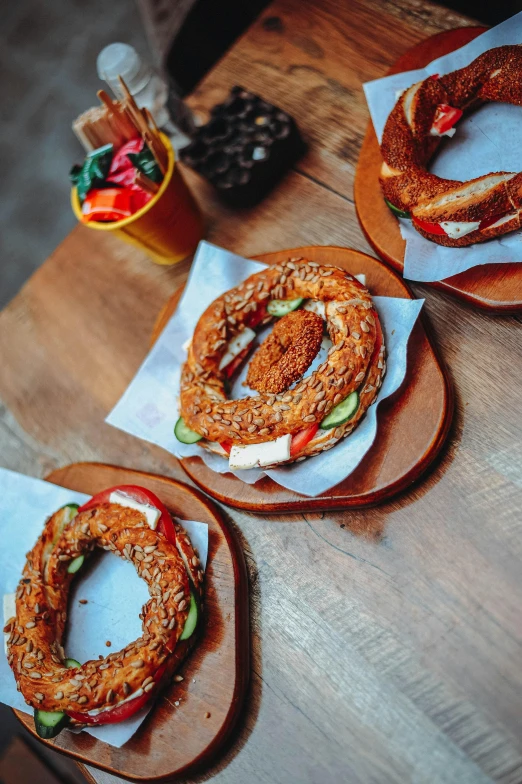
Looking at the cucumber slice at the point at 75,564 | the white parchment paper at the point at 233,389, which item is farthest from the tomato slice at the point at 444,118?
the cucumber slice at the point at 75,564

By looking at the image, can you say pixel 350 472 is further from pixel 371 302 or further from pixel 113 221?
pixel 113 221

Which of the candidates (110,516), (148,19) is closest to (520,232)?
(110,516)

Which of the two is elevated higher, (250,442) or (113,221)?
(113,221)

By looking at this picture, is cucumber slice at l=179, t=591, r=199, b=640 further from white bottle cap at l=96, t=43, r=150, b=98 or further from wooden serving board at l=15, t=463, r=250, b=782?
white bottle cap at l=96, t=43, r=150, b=98

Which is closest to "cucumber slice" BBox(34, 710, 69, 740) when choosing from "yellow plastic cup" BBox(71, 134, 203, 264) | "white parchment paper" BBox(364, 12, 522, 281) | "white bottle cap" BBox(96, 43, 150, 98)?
"yellow plastic cup" BBox(71, 134, 203, 264)

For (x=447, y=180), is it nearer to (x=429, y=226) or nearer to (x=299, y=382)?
(x=429, y=226)

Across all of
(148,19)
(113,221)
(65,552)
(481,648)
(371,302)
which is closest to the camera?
(481,648)

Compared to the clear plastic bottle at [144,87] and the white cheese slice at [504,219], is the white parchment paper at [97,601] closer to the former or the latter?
the white cheese slice at [504,219]
